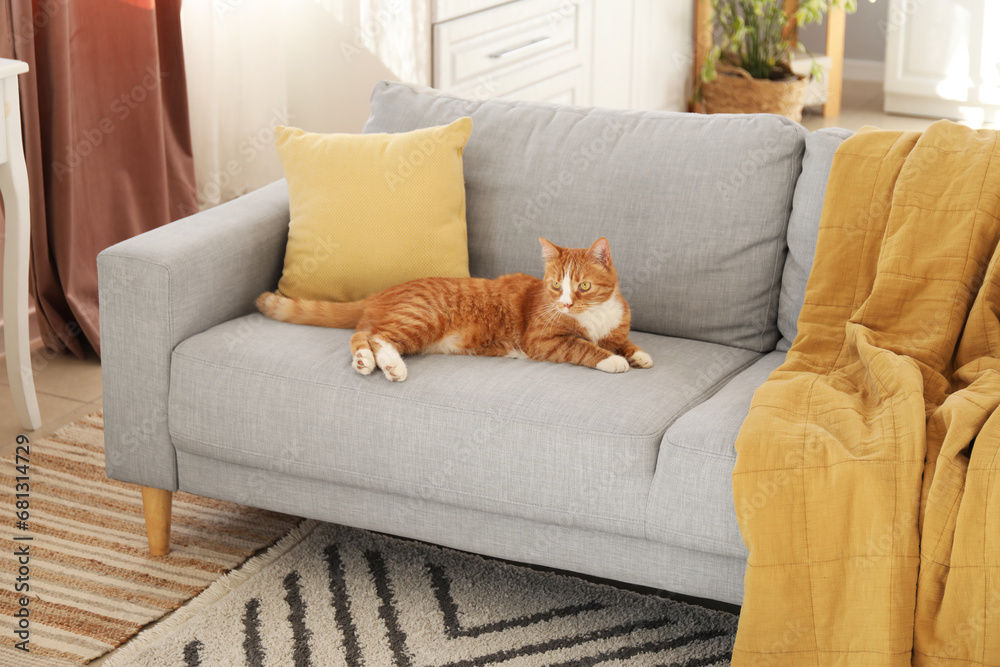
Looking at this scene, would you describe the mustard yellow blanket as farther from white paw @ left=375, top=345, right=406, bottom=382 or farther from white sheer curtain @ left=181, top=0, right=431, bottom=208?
white sheer curtain @ left=181, top=0, right=431, bottom=208

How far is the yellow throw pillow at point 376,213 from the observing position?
2.17 metres

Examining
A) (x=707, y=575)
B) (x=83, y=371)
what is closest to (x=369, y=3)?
(x=83, y=371)

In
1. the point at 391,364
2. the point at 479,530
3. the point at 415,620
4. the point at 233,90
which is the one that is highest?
the point at 233,90

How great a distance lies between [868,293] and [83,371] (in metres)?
2.14

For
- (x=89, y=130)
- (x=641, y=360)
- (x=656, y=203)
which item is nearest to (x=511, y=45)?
(x=89, y=130)

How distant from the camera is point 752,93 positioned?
5160 millimetres

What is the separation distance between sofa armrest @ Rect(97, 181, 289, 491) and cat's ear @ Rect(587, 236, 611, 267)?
0.72 meters

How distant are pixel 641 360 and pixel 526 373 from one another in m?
0.23

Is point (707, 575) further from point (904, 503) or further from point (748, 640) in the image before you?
point (904, 503)

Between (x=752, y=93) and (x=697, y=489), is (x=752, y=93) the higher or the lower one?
the higher one

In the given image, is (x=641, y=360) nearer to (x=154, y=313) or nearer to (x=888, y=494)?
(x=888, y=494)

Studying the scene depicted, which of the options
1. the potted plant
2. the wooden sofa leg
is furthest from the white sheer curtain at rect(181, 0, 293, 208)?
the potted plant

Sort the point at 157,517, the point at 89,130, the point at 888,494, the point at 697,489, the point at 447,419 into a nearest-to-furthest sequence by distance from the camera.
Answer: the point at 888,494 < the point at 697,489 < the point at 447,419 < the point at 157,517 < the point at 89,130

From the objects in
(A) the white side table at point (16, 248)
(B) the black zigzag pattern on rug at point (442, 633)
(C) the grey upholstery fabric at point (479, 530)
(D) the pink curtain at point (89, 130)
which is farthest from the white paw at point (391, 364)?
(D) the pink curtain at point (89, 130)
